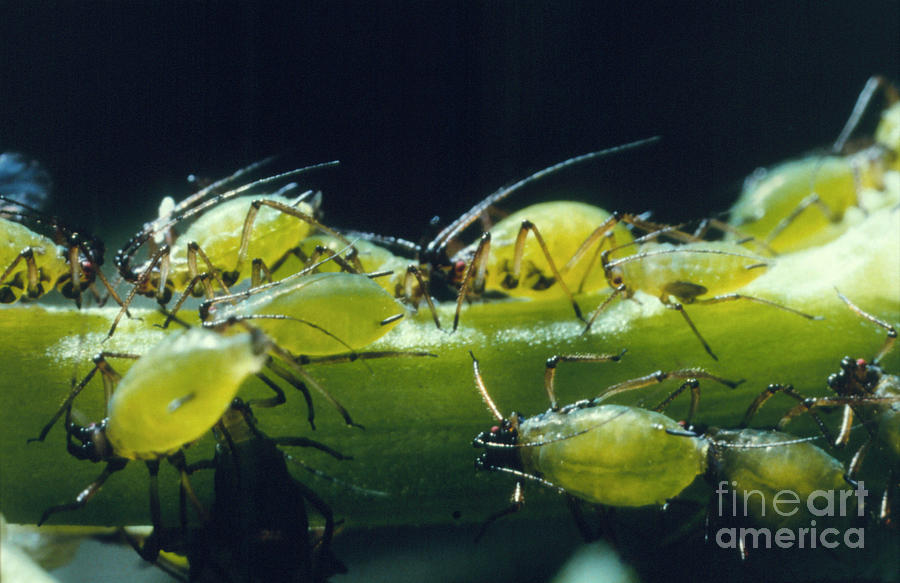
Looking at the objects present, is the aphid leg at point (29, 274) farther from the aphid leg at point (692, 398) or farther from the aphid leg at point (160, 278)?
the aphid leg at point (692, 398)

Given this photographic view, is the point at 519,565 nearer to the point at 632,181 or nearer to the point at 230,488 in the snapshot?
the point at 230,488

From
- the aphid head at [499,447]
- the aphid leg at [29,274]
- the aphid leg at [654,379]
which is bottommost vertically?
the aphid head at [499,447]

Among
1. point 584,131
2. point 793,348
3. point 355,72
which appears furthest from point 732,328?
point 355,72

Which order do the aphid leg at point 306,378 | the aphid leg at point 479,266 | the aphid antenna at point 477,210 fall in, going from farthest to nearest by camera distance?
the aphid antenna at point 477,210, the aphid leg at point 479,266, the aphid leg at point 306,378

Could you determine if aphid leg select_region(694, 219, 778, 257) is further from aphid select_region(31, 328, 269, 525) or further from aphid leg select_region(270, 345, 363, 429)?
aphid select_region(31, 328, 269, 525)

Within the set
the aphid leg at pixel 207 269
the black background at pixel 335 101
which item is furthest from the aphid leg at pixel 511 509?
the black background at pixel 335 101

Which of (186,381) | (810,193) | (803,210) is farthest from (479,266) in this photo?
(810,193)

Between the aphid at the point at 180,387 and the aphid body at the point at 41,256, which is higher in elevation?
the aphid at the point at 180,387
